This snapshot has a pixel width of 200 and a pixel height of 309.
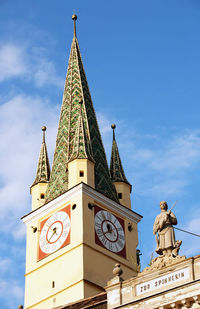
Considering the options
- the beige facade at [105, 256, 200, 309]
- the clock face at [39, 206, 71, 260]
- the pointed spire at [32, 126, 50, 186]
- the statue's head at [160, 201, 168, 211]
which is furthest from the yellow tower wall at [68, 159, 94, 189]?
the beige facade at [105, 256, 200, 309]

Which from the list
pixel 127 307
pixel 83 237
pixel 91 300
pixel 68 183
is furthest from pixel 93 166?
pixel 127 307

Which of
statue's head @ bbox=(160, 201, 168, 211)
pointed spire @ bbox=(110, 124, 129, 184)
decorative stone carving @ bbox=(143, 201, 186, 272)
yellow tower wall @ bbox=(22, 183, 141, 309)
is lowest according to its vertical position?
decorative stone carving @ bbox=(143, 201, 186, 272)

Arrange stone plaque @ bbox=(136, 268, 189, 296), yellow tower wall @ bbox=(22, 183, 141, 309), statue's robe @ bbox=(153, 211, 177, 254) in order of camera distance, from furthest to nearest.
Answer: yellow tower wall @ bbox=(22, 183, 141, 309) < statue's robe @ bbox=(153, 211, 177, 254) < stone plaque @ bbox=(136, 268, 189, 296)

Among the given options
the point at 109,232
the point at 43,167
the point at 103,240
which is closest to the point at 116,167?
the point at 43,167

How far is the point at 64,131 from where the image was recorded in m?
55.4

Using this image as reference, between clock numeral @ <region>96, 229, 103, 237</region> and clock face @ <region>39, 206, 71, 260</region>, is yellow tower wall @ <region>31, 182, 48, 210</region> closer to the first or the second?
clock face @ <region>39, 206, 71, 260</region>

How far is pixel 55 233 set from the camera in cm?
4956

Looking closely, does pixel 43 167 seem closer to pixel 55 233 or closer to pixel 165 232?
pixel 55 233

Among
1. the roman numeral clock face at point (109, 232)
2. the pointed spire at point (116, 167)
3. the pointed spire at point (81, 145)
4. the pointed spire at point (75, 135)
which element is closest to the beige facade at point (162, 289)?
the roman numeral clock face at point (109, 232)

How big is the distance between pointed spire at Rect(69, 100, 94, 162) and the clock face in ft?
11.6

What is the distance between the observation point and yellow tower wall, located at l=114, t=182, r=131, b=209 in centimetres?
5278

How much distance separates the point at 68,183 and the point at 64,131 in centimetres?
519

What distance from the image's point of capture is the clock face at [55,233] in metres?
48.9

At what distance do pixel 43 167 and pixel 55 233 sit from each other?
6.98 meters
